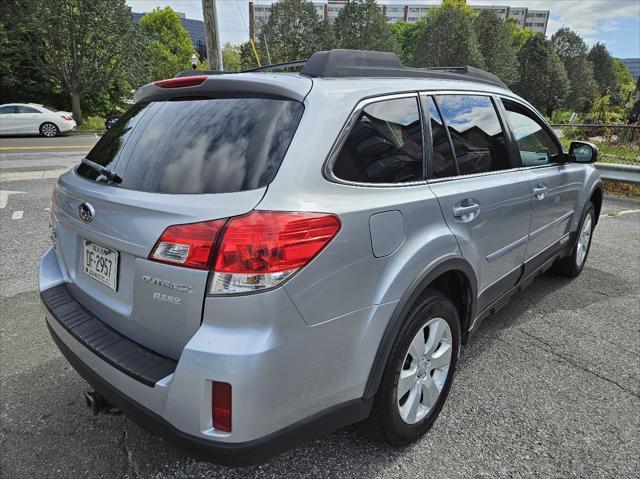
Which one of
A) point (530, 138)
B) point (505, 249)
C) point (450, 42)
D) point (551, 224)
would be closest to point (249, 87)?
point (505, 249)

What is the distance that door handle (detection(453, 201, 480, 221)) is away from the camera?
2189 millimetres

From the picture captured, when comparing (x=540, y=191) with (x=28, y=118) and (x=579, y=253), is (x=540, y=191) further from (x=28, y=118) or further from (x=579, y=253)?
(x=28, y=118)

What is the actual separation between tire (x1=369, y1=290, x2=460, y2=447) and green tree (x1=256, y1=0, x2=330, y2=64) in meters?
53.5

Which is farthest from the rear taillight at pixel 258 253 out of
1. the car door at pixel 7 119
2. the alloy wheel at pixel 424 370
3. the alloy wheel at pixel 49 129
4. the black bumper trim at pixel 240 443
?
the alloy wheel at pixel 49 129

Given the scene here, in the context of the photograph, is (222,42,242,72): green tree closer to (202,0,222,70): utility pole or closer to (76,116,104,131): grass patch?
(76,116,104,131): grass patch

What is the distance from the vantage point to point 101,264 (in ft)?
6.07

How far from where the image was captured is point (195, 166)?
5.57 feet

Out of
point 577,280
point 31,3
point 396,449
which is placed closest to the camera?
point 396,449

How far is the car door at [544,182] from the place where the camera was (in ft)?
10.2

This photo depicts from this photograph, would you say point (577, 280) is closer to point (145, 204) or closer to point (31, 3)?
point (145, 204)

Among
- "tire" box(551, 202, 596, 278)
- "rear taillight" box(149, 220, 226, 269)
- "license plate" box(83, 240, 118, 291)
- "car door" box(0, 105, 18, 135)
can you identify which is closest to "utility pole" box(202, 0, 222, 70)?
"car door" box(0, 105, 18, 135)

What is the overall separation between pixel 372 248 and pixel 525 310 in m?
2.64

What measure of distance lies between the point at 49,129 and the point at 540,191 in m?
21.4

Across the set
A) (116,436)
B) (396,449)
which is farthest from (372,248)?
(116,436)
